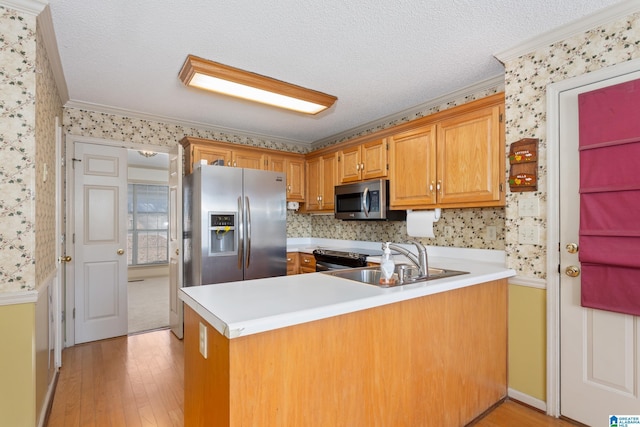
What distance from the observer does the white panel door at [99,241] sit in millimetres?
3342

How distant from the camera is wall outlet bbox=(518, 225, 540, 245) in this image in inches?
84.9

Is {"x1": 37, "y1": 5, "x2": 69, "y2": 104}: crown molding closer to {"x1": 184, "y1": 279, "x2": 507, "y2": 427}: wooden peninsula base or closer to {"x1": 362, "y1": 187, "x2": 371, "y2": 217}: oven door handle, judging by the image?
{"x1": 184, "y1": 279, "x2": 507, "y2": 427}: wooden peninsula base

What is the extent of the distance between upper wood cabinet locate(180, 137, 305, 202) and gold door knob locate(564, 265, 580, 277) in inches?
117

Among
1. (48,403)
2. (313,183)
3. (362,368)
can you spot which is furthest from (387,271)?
(313,183)

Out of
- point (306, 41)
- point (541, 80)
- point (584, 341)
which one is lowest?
point (584, 341)

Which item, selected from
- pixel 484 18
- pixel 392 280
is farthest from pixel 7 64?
pixel 484 18

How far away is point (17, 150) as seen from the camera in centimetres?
170

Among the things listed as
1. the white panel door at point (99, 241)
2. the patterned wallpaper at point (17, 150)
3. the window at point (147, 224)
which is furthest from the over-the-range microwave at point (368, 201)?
the window at point (147, 224)

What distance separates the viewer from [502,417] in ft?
6.81

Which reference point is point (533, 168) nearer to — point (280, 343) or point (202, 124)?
point (280, 343)

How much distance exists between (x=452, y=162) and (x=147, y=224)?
6.44 meters

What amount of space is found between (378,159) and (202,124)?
2.18m

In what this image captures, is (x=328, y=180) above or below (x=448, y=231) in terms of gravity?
above

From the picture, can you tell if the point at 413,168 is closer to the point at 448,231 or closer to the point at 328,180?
the point at 448,231
